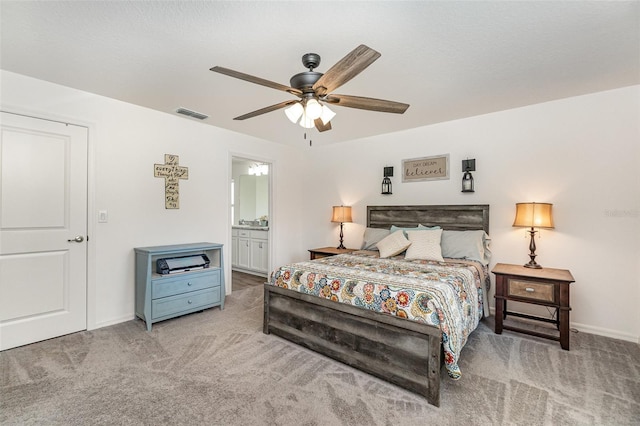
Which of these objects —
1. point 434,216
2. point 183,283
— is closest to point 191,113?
point 183,283

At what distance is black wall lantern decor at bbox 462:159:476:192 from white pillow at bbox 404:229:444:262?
672mm

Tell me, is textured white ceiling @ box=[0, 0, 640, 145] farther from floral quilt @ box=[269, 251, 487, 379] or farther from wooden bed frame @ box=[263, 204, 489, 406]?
wooden bed frame @ box=[263, 204, 489, 406]

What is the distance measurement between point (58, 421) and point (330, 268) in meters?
2.03

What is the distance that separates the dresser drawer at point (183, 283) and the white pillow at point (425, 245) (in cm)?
230

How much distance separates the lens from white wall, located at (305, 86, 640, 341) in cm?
279

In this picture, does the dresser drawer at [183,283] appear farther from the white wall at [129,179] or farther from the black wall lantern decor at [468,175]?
the black wall lantern decor at [468,175]

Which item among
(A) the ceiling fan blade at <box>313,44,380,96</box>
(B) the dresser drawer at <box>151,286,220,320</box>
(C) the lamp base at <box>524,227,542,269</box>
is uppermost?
(A) the ceiling fan blade at <box>313,44,380,96</box>

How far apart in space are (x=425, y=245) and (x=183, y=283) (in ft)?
8.99

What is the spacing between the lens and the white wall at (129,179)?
2.84 metres

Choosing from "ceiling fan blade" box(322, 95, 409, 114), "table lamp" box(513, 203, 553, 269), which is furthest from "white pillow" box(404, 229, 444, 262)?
"ceiling fan blade" box(322, 95, 409, 114)

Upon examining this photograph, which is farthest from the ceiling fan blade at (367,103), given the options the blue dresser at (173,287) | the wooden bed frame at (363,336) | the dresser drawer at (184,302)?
the dresser drawer at (184,302)

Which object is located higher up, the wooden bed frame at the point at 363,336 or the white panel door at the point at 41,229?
the white panel door at the point at 41,229

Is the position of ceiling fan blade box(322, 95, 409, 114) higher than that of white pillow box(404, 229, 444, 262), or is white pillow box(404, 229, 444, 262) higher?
ceiling fan blade box(322, 95, 409, 114)

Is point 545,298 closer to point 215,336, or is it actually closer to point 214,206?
point 215,336
